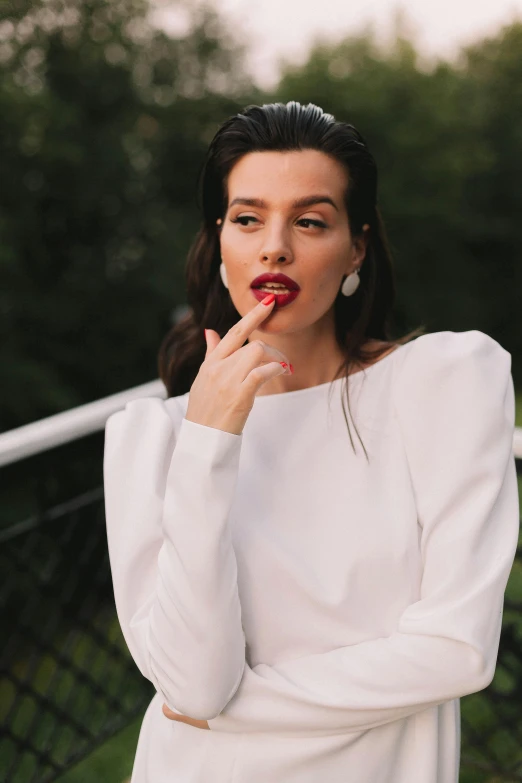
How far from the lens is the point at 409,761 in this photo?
158cm

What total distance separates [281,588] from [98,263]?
8.91m

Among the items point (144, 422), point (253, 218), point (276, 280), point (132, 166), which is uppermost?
point (253, 218)

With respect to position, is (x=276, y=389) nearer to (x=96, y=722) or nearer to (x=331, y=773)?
(x=331, y=773)

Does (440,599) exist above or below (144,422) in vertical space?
below

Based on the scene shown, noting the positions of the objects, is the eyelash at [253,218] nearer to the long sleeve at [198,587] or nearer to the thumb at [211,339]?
the thumb at [211,339]

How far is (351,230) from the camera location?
5.81 feet

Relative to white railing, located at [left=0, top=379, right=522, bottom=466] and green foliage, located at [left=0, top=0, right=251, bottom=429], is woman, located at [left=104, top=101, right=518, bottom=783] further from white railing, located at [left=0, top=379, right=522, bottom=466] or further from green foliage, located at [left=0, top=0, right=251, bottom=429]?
green foliage, located at [left=0, top=0, right=251, bottom=429]

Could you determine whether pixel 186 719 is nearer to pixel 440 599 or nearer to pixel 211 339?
pixel 440 599

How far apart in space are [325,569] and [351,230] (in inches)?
30.0

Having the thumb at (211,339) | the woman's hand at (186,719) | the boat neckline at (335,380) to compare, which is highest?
the thumb at (211,339)

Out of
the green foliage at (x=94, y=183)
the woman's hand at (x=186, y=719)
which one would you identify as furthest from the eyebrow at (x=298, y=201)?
the green foliage at (x=94, y=183)

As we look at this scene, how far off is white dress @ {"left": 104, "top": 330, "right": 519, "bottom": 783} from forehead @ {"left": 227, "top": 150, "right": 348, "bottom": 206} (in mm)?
411

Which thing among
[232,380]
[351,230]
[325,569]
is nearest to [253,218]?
[351,230]

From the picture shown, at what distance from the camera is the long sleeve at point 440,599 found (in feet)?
4.58
